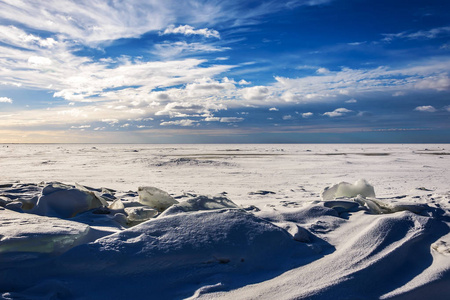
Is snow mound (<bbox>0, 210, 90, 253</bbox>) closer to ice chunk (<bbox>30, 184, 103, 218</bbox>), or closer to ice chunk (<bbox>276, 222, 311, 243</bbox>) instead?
ice chunk (<bbox>30, 184, 103, 218</bbox>)

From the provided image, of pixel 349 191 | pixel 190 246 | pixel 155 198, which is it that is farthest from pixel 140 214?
pixel 349 191

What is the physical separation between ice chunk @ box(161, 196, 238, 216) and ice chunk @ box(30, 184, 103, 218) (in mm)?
1148

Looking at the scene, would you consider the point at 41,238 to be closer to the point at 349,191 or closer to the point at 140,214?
the point at 140,214

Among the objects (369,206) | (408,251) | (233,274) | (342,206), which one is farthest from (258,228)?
(369,206)

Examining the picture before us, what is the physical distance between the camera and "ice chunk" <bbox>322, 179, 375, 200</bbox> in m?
4.54

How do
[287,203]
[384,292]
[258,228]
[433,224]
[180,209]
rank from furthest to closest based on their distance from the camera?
[287,203]
[180,209]
[433,224]
[258,228]
[384,292]

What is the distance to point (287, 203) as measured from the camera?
4.62 m

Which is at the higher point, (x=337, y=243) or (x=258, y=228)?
(x=258, y=228)

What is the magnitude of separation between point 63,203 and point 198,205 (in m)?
1.58

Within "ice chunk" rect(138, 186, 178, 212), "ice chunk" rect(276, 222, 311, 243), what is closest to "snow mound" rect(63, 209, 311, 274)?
"ice chunk" rect(276, 222, 311, 243)

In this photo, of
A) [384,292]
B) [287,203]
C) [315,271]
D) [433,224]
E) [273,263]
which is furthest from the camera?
[287,203]

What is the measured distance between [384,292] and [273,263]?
2.36 ft

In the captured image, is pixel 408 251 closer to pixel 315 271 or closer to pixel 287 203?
pixel 315 271

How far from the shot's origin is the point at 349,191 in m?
4.57
